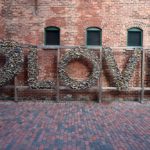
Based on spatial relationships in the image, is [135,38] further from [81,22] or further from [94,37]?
[81,22]

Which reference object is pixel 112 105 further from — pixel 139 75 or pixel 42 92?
Answer: pixel 42 92

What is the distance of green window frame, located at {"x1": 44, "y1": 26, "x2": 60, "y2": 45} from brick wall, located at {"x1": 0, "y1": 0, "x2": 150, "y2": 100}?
0.60ft

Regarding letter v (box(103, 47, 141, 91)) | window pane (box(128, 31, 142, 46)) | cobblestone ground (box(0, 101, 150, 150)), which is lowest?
cobblestone ground (box(0, 101, 150, 150))

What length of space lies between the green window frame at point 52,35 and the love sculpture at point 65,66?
36.8 inches

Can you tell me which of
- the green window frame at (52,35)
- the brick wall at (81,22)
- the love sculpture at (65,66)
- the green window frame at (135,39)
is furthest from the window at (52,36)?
the green window frame at (135,39)

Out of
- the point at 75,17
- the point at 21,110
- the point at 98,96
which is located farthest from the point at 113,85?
the point at 21,110

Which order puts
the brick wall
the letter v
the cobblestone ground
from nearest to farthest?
the cobblestone ground
the letter v
the brick wall

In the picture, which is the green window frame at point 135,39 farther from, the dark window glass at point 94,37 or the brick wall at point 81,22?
the dark window glass at point 94,37

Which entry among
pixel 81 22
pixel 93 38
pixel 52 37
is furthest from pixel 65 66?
pixel 81 22

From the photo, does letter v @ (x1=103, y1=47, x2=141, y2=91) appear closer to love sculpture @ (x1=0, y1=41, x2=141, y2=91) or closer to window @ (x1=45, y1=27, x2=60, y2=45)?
love sculpture @ (x1=0, y1=41, x2=141, y2=91)

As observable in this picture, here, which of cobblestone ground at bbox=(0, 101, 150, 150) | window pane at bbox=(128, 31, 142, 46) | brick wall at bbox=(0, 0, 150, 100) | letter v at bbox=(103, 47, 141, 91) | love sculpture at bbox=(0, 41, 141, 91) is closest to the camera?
cobblestone ground at bbox=(0, 101, 150, 150)

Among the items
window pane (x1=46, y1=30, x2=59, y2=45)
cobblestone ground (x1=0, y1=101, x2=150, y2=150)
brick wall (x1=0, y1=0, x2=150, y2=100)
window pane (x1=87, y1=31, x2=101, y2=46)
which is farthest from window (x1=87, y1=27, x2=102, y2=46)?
cobblestone ground (x1=0, y1=101, x2=150, y2=150)

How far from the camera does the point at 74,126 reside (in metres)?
8.09

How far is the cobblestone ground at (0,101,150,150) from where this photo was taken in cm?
644
